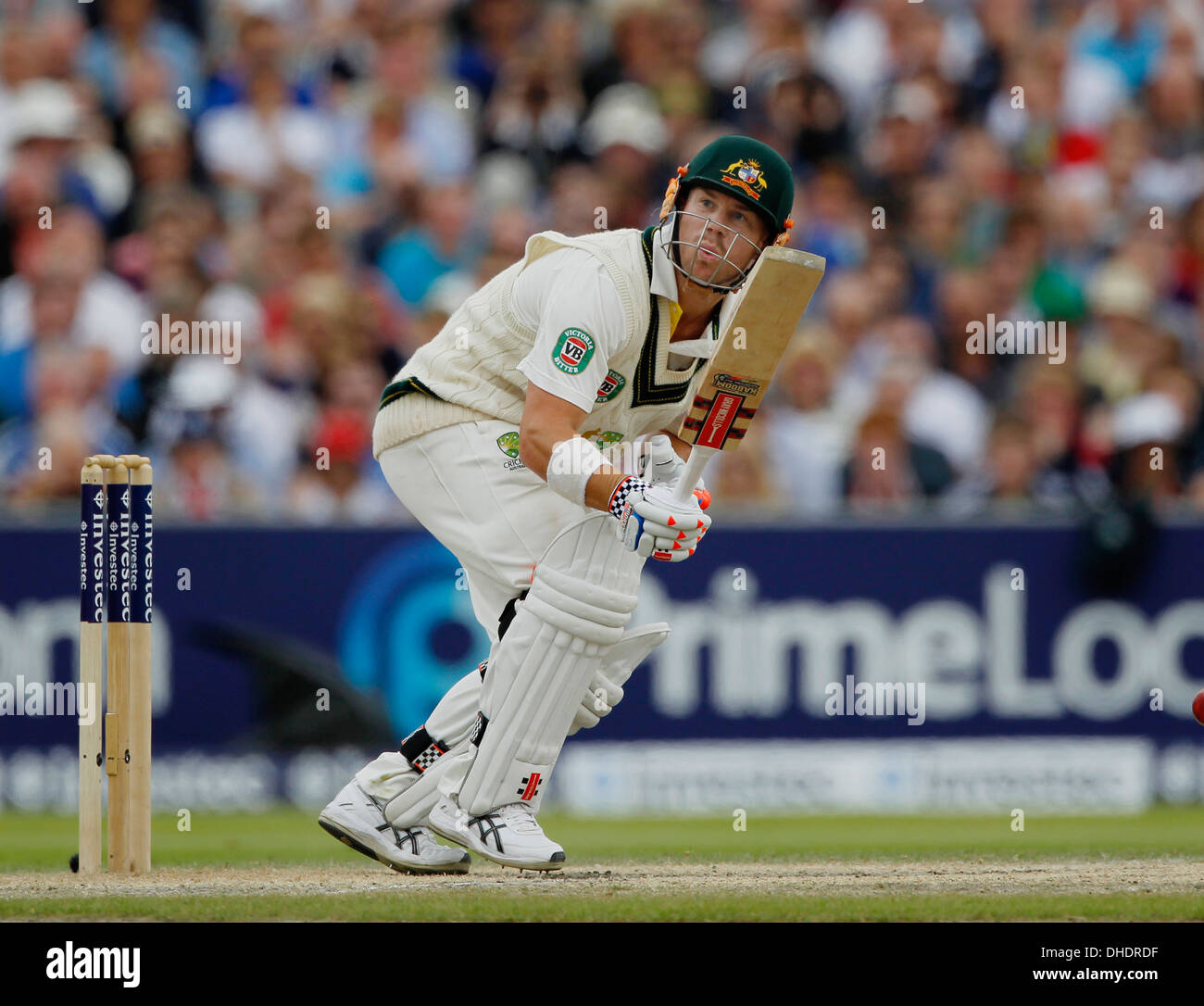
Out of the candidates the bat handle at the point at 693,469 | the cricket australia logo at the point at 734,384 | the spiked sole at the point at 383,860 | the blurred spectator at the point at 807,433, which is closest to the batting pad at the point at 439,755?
the spiked sole at the point at 383,860

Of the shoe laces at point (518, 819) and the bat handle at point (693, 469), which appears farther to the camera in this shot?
the shoe laces at point (518, 819)

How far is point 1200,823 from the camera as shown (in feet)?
27.5

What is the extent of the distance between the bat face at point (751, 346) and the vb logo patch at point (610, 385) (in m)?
0.43

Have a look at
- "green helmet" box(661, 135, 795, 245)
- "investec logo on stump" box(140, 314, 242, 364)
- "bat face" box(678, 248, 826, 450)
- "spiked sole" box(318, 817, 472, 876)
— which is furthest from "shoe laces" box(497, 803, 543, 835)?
"investec logo on stump" box(140, 314, 242, 364)

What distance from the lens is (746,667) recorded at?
902 centimetres

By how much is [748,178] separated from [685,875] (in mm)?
2196

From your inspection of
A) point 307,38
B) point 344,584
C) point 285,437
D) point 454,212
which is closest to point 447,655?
point 344,584

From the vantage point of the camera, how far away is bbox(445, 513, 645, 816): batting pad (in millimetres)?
5531

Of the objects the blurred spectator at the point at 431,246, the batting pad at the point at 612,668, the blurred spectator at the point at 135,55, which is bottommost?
the batting pad at the point at 612,668

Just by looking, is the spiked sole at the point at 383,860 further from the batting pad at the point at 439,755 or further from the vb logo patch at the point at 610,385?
the vb logo patch at the point at 610,385

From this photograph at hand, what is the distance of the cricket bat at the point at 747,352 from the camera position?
515 cm
